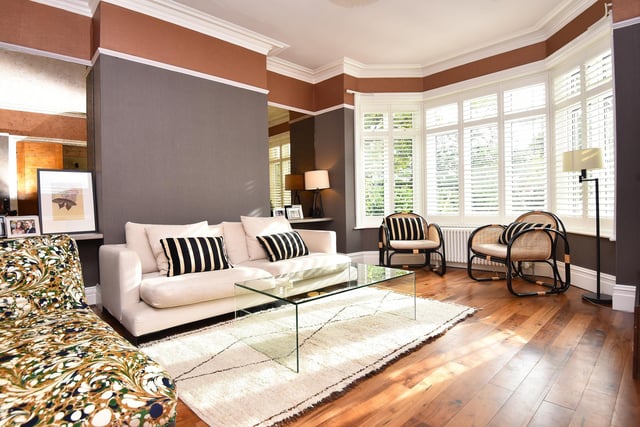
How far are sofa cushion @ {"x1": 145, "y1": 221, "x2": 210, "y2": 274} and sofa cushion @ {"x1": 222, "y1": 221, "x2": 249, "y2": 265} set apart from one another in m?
0.32

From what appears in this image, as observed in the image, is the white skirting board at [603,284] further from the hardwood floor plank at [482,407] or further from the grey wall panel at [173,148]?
the grey wall panel at [173,148]

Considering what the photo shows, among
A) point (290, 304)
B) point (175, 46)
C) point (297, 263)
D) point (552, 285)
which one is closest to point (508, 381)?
point (290, 304)

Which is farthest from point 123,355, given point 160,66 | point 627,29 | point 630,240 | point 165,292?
point 627,29

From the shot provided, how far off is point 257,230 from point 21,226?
6.83 feet

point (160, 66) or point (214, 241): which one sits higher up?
point (160, 66)

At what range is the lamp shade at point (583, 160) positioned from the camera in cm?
322

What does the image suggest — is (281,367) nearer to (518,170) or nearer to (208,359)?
(208,359)

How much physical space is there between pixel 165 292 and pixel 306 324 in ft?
3.66

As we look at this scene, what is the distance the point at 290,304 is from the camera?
8.74ft

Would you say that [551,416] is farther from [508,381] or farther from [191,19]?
[191,19]

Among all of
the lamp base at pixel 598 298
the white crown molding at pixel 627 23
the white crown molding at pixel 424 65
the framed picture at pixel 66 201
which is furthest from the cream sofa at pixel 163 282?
the white crown molding at pixel 627 23

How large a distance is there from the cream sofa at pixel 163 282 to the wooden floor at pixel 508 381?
3.26ft

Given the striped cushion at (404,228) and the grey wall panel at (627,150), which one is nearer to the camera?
the grey wall panel at (627,150)

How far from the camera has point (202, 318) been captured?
2.83 metres
